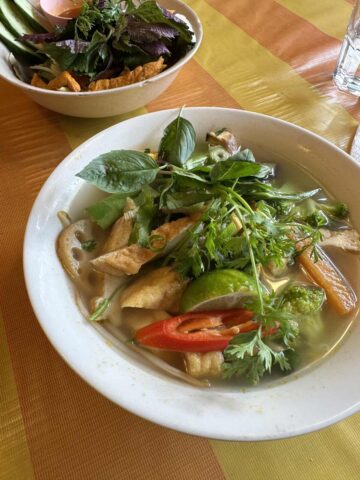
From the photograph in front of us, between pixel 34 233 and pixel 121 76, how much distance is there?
0.58m

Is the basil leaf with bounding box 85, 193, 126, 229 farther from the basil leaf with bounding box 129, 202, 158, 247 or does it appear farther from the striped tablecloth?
the striped tablecloth

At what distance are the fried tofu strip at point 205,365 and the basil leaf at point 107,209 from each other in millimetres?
341

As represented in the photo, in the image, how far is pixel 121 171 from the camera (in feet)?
2.45

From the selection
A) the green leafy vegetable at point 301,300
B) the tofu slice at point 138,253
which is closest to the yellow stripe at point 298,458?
the green leafy vegetable at point 301,300

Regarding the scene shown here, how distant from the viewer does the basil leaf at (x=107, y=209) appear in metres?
0.83

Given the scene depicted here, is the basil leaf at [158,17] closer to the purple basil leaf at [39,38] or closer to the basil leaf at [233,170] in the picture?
the purple basil leaf at [39,38]

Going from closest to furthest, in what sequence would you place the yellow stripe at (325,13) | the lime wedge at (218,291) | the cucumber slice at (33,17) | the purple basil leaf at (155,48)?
the lime wedge at (218,291) → the purple basil leaf at (155,48) → the cucumber slice at (33,17) → the yellow stripe at (325,13)

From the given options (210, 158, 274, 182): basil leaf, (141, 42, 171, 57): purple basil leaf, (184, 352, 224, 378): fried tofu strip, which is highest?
(141, 42, 171, 57): purple basil leaf

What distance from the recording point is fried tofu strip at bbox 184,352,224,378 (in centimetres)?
67

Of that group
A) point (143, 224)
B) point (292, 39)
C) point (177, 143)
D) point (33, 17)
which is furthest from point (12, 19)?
point (292, 39)

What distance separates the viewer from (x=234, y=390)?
2.12 feet

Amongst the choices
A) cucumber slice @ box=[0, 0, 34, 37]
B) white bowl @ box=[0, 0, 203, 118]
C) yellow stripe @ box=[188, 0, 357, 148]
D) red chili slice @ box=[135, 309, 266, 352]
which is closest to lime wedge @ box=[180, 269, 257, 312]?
red chili slice @ box=[135, 309, 266, 352]

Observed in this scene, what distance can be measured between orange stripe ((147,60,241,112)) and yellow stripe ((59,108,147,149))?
0.14 meters

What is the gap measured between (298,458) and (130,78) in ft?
3.15
